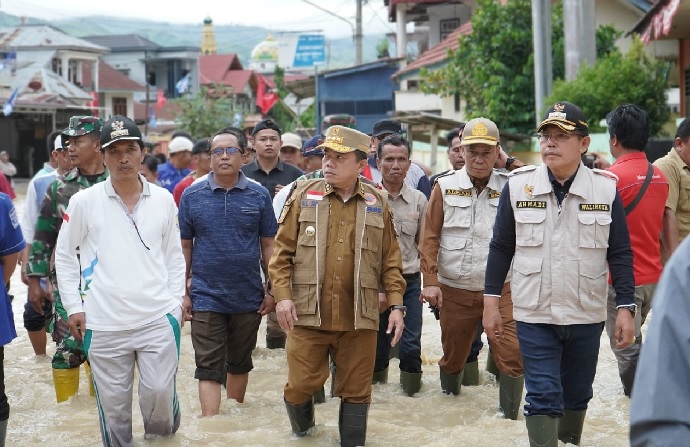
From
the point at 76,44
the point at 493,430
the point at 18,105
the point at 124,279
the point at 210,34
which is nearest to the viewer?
the point at 124,279

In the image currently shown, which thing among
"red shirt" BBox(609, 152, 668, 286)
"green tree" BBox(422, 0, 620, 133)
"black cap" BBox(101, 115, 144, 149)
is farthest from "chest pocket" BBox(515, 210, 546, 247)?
→ "green tree" BBox(422, 0, 620, 133)

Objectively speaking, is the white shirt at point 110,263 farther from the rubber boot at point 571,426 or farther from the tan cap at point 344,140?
the rubber boot at point 571,426

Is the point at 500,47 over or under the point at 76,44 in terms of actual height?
under

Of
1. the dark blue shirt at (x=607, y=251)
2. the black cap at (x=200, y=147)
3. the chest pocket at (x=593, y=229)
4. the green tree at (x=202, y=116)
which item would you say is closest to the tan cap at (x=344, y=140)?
the dark blue shirt at (x=607, y=251)

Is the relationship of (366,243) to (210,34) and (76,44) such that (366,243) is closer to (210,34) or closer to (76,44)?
(76,44)

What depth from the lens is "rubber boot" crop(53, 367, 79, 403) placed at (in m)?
8.00

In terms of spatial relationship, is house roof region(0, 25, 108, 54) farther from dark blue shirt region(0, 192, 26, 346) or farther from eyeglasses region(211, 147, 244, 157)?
dark blue shirt region(0, 192, 26, 346)

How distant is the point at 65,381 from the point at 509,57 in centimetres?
1751

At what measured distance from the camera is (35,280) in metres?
7.38

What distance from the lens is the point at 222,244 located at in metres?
7.50

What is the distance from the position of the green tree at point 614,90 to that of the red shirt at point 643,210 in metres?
9.81

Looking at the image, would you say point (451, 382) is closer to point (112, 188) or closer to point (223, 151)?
point (223, 151)

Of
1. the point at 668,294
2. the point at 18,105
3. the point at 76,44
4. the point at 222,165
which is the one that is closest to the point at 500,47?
the point at 222,165

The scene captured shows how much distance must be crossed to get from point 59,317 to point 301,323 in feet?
7.03
